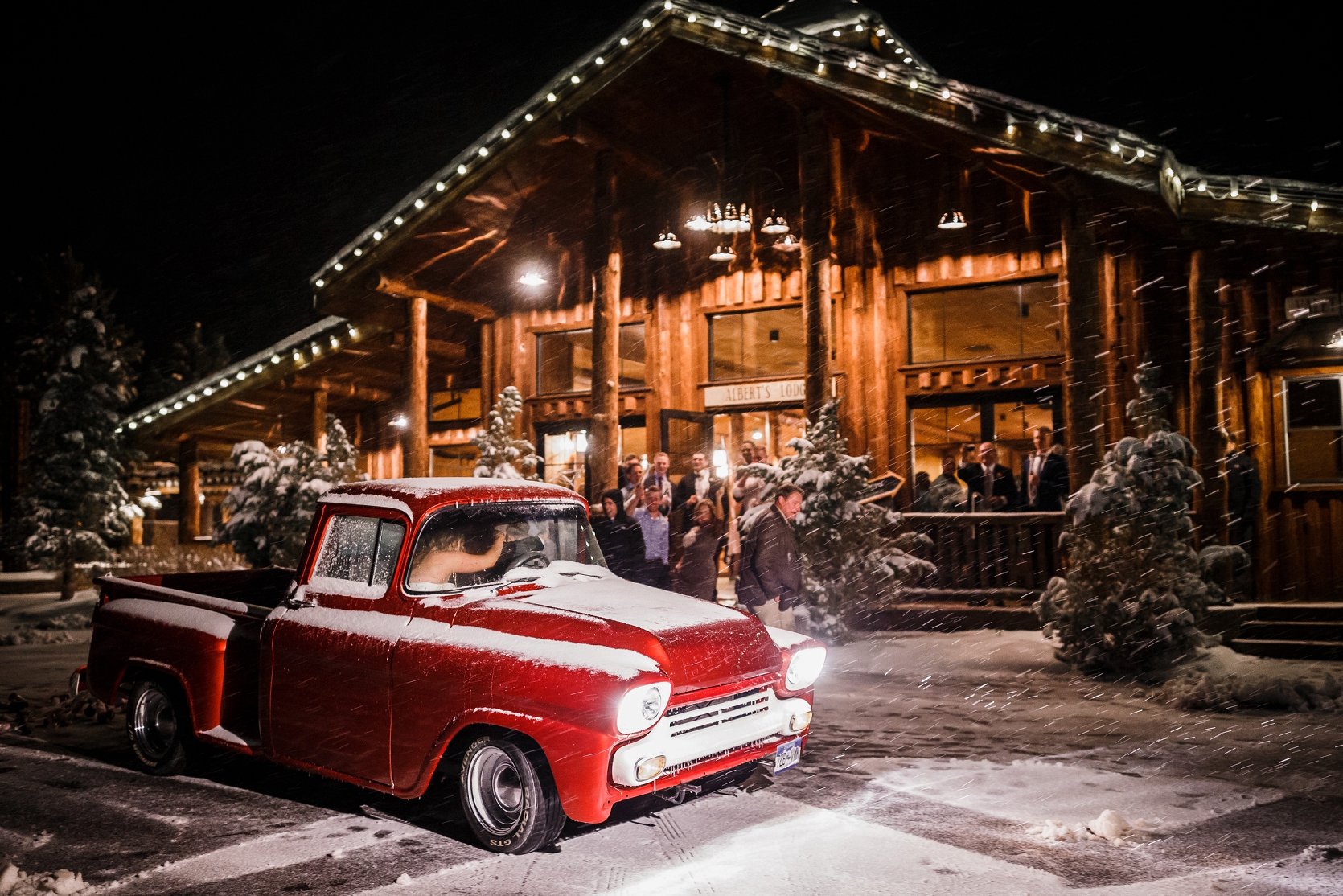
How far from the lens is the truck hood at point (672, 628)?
15.4 feet

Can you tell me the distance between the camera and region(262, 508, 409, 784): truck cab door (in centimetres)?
515

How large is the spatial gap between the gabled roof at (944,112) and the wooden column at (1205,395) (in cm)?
98

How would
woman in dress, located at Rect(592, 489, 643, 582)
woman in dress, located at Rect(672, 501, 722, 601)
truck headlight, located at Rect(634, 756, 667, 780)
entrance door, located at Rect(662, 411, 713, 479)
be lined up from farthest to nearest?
1. entrance door, located at Rect(662, 411, 713, 479)
2. woman in dress, located at Rect(592, 489, 643, 582)
3. woman in dress, located at Rect(672, 501, 722, 601)
4. truck headlight, located at Rect(634, 756, 667, 780)

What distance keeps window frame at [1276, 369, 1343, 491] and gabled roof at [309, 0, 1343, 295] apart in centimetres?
208

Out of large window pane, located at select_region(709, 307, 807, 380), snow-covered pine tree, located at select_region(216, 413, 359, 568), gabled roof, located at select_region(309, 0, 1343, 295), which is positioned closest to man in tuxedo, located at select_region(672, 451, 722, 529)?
large window pane, located at select_region(709, 307, 807, 380)

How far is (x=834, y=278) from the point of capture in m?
15.4

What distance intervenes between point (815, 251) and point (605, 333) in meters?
3.62

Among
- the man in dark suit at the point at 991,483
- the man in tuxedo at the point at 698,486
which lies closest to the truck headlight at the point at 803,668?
the man in tuxedo at the point at 698,486

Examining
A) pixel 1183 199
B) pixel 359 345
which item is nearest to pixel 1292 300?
pixel 1183 199

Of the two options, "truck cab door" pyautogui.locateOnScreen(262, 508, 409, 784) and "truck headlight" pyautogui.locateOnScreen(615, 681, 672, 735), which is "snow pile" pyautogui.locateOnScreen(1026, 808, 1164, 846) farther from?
"truck cab door" pyautogui.locateOnScreen(262, 508, 409, 784)

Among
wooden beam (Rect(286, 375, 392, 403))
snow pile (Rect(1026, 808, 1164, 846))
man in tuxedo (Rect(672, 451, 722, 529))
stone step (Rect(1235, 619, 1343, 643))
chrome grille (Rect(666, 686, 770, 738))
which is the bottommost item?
snow pile (Rect(1026, 808, 1164, 846))

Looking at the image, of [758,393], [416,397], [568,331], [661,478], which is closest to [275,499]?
[416,397]

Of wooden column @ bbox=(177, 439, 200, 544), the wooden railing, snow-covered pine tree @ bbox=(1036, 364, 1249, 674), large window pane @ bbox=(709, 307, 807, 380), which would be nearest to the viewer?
snow-covered pine tree @ bbox=(1036, 364, 1249, 674)

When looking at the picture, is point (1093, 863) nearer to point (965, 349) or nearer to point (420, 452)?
point (965, 349)
